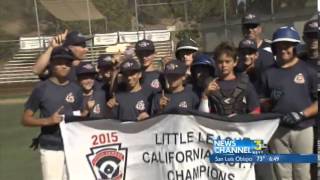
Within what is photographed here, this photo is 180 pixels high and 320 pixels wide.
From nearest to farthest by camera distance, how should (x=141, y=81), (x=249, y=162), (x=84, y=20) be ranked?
1. (x=249, y=162)
2. (x=141, y=81)
3. (x=84, y=20)

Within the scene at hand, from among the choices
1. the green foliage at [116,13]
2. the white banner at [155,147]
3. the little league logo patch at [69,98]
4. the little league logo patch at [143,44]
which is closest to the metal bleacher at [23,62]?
the green foliage at [116,13]

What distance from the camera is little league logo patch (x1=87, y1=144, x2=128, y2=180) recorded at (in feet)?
17.7

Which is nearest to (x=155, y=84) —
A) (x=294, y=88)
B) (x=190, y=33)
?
(x=294, y=88)

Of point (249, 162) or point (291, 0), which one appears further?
point (291, 0)

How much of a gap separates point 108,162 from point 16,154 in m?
5.07

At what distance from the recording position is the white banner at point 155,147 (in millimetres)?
5277

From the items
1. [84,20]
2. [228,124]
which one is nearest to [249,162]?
[228,124]

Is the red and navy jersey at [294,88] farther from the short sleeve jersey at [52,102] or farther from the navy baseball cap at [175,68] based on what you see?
the short sleeve jersey at [52,102]

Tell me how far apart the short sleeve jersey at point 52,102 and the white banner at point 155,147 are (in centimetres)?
10

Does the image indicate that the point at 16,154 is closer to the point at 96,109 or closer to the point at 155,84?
the point at 96,109

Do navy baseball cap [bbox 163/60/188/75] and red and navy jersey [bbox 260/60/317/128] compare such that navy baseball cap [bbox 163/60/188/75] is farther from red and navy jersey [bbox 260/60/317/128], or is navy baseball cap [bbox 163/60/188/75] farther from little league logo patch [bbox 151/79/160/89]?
red and navy jersey [bbox 260/60/317/128]

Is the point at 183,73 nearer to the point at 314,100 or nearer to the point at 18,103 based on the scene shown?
the point at 314,100

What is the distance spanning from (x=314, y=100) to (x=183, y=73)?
48.1 inches

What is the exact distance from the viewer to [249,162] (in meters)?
→ 4.87
